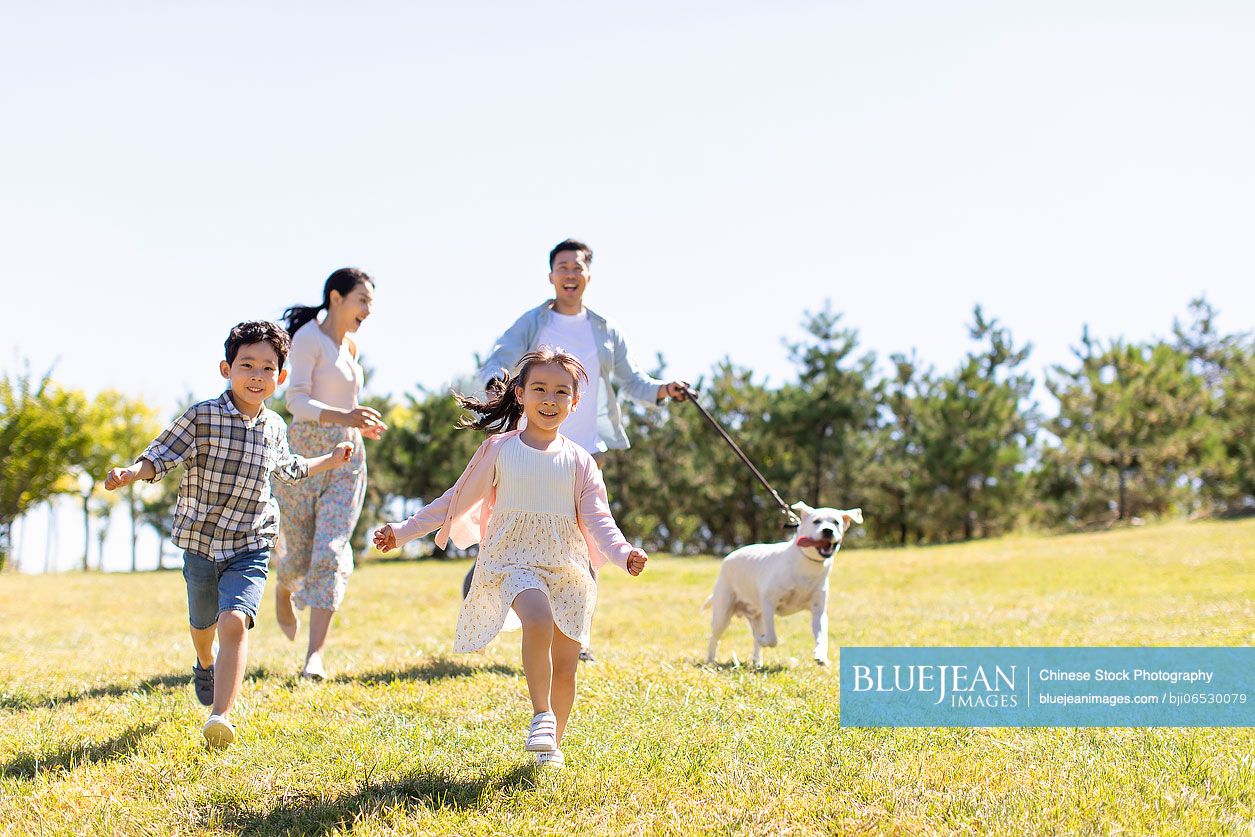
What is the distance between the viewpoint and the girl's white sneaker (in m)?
4.00

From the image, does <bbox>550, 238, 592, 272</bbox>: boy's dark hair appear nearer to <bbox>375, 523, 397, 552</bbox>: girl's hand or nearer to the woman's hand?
the woman's hand

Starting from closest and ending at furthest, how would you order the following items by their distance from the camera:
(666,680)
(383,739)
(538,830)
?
1. (538,830)
2. (383,739)
3. (666,680)

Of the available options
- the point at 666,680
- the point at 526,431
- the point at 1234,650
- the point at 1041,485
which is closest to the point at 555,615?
the point at 526,431

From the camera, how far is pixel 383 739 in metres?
4.56

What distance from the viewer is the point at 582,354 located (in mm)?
6797

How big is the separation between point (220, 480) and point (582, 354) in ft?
8.72

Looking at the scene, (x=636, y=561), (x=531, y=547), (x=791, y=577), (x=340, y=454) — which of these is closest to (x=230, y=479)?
(x=340, y=454)

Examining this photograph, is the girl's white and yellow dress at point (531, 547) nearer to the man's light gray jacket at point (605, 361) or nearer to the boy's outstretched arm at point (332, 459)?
the boy's outstretched arm at point (332, 459)

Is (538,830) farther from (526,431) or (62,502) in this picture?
(62,502)

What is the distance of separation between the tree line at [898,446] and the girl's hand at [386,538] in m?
25.7

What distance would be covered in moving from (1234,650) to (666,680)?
4.11 metres

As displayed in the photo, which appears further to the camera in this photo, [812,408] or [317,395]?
[812,408]

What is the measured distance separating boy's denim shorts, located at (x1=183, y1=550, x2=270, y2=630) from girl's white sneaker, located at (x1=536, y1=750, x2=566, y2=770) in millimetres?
1582

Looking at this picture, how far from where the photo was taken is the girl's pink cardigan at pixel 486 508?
166 inches
